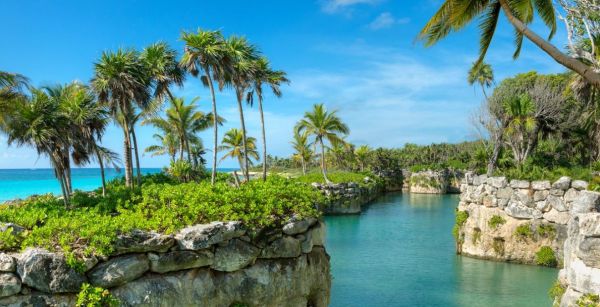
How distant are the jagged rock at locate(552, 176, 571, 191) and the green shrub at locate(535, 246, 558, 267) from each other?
2361mm

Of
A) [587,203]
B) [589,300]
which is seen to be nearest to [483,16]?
[587,203]

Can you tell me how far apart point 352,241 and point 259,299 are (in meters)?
15.5

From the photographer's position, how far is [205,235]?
7984mm

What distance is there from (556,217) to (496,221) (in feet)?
7.12

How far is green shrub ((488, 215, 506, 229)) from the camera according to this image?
59.2ft

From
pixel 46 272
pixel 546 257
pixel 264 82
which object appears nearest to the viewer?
pixel 46 272

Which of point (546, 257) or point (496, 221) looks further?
point (496, 221)

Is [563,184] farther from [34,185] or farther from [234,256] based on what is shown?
[34,185]

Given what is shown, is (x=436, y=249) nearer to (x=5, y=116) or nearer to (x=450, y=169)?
(x=5, y=116)

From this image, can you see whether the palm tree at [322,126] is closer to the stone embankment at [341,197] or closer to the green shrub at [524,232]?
the stone embankment at [341,197]

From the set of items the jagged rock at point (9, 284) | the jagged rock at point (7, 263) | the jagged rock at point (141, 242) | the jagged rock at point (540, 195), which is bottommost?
the jagged rock at point (9, 284)

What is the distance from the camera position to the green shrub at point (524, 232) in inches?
683

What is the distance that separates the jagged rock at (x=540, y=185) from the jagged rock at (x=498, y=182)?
1029 millimetres

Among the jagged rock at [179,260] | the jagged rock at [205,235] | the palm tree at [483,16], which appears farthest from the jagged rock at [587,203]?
the jagged rock at [179,260]
